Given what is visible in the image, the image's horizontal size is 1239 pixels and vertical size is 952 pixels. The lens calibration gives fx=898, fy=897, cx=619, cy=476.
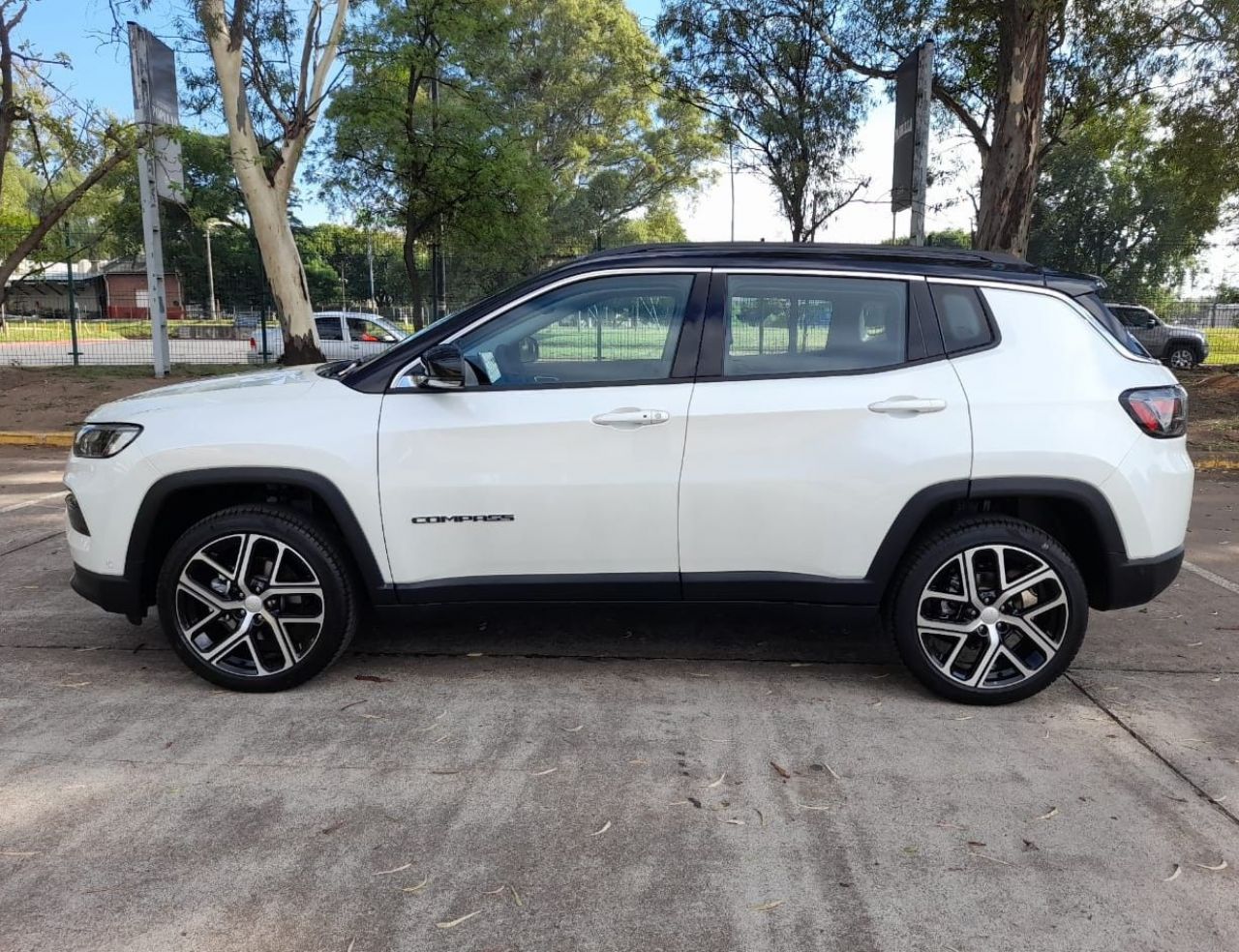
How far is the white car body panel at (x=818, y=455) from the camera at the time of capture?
3414 mm

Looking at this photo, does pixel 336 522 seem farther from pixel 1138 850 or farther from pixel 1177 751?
pixel 1177 751

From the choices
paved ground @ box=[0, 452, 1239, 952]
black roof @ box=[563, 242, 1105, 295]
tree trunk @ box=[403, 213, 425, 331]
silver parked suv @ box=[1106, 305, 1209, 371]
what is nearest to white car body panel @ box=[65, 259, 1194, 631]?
black roof @ box=[563, 242, 1105, 295]

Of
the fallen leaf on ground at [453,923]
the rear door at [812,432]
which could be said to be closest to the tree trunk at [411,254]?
the rear door at [812,432]

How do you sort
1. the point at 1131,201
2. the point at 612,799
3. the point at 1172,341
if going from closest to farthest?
the point at 612,799 → the point at 1172,341 → the point at 1131,201

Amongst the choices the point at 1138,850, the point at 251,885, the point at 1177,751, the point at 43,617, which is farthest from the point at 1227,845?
the point at 43,617

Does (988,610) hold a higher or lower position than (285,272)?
lower

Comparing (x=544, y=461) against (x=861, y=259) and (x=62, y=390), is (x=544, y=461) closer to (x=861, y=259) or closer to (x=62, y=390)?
(x=861, y=259)

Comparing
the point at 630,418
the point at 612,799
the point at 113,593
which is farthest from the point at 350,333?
the point at 612,799

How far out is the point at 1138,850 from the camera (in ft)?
8.71

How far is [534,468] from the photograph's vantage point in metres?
3.44

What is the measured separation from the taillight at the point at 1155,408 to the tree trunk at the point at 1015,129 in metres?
8.67

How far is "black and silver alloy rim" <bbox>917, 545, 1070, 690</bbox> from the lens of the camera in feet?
11.5

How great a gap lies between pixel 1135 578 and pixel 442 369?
2792 millimetres

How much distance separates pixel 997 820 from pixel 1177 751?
0.98 meters
